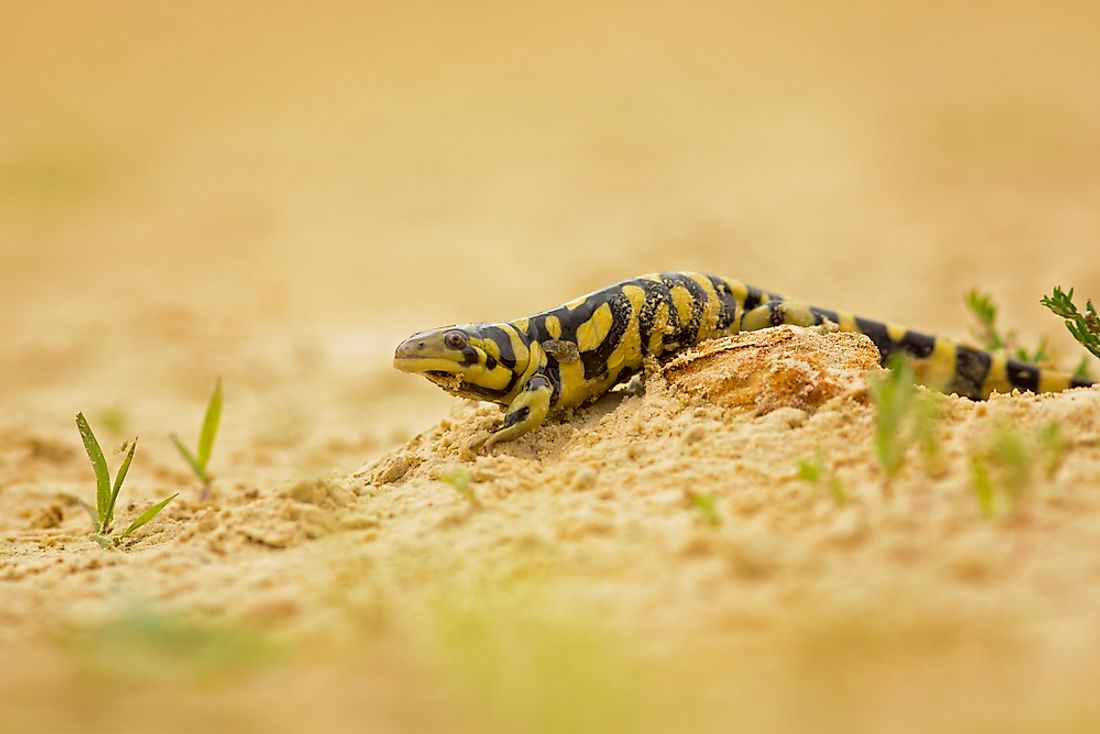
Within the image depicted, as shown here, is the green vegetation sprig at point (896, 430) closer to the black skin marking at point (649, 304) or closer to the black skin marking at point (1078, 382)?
the black skin marking at point (649, 304)

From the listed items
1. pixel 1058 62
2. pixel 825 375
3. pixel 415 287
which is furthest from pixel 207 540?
pixel 1058 62

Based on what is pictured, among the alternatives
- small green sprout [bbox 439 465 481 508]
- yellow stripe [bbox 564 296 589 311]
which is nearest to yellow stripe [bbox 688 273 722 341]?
yellow stripe [bbox 564 296 589 311]

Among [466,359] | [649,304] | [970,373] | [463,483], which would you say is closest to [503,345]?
[466,359]

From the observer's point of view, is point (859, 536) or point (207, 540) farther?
point (207, 540)

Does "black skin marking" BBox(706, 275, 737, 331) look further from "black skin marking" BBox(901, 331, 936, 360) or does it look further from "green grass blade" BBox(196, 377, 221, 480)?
"green grass blade" BBox(196, 377, 221, 480)

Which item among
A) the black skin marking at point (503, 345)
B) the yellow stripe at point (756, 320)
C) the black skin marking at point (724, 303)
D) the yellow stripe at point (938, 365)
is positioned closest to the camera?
the black skin marking at point (503, 345)

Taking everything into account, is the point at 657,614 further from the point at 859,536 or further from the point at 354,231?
the point at 354,231

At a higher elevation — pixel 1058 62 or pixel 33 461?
pixel 1058 62

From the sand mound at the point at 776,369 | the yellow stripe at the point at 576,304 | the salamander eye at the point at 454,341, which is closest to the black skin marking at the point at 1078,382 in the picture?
the sand mound at the point at 776,369
